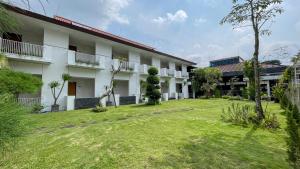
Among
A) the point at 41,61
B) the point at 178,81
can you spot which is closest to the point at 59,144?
the point at 41,61

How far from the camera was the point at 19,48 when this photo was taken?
11406 millimetres

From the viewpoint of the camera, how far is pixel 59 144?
5.38 meters

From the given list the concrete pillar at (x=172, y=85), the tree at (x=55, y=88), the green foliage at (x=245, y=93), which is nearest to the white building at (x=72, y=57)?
the tree at (x=55, y=88)

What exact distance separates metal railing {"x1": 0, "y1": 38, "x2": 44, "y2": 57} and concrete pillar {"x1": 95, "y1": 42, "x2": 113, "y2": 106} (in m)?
5.17

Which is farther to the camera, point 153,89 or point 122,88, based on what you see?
point 122,88

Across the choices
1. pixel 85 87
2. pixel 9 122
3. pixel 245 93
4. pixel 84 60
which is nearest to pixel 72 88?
pixel 85 87

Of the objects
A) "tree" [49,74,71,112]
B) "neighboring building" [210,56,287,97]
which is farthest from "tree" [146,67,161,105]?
"neighboring building" [210,56,287,97]

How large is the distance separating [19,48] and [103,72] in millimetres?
6896

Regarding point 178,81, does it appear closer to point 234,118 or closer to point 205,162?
point 234,118

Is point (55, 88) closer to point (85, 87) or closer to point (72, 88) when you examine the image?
point (72, 88)

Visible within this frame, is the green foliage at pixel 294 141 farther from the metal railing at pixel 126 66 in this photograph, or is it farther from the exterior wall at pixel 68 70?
the metal railing at pixel 126 66

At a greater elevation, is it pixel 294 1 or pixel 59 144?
pixel 294 1

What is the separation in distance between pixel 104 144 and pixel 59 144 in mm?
1301

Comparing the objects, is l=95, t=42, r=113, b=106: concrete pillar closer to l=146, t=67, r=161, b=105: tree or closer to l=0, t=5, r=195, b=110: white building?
l=0, t=5, r=195, b=110: white building
